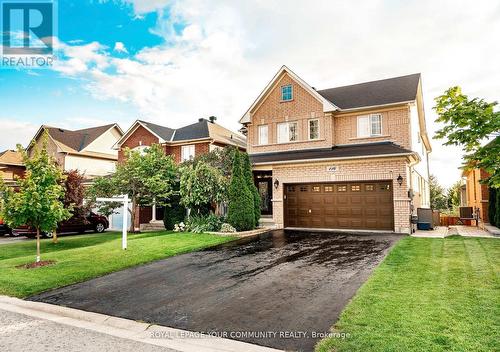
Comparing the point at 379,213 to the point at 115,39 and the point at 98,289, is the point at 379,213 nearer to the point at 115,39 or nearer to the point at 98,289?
the point at 98,289

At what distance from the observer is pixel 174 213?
743 inches

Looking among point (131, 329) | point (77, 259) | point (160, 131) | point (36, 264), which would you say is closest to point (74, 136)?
point (160, 131)

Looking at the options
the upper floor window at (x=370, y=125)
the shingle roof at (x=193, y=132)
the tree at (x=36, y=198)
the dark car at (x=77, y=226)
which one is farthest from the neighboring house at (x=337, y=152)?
the tree at (x=36, y=198)

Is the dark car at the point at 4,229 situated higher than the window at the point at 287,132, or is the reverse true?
the window at the point at 287,132

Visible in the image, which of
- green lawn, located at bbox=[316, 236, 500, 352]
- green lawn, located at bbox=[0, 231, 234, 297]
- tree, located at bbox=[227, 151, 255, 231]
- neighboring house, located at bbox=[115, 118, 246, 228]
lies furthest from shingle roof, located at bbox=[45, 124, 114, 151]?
green lawn, located at bbox=[316, 236, 500, 352]

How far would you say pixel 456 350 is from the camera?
11.7ft

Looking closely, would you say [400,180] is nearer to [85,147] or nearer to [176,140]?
[176,140]

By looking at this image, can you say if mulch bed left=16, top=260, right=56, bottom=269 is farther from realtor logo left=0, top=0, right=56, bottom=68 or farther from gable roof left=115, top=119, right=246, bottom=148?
gable roof left=115, top=119, right=246, bottom=148

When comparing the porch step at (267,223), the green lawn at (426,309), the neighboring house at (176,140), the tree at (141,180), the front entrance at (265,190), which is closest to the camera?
the green lawn at (426,309)

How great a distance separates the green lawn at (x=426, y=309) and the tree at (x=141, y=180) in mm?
13052

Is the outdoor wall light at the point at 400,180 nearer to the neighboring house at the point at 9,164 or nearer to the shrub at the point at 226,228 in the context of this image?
the shrub at the point at 226,228

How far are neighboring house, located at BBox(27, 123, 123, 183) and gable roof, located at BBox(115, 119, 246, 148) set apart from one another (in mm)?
7520

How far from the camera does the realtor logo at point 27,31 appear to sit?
450 inches

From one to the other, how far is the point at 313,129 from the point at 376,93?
4369 millimetres
